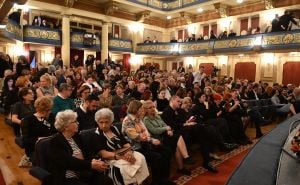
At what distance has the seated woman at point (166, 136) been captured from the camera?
3.77 metres

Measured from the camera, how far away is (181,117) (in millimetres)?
4320

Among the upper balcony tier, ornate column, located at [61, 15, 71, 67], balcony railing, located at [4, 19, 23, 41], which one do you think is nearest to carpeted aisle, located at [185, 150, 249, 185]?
balcony railing, located at [4, 19, 23, 41]

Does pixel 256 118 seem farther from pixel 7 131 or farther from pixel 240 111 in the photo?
pixel 7 131

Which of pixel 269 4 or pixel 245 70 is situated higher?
pixel 269 4

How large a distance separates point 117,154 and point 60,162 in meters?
0.67

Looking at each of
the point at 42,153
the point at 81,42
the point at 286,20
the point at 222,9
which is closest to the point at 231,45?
the point at 286,20

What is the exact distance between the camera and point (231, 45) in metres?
14.1

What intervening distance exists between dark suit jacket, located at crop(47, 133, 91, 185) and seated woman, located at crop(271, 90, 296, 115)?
6566 mm

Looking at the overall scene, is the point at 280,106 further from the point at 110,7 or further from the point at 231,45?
the point at 110,7

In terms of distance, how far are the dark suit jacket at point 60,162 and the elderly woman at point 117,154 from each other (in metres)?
0.42

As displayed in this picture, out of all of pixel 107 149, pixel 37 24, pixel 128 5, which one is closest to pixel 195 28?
pixel 128 5

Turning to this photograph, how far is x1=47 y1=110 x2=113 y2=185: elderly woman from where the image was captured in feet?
7.55

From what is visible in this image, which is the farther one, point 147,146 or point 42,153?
point 147,146

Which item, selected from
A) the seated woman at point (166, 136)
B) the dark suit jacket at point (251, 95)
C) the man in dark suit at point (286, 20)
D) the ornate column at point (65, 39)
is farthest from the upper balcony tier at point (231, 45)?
the seated woman at point (166, 136)
